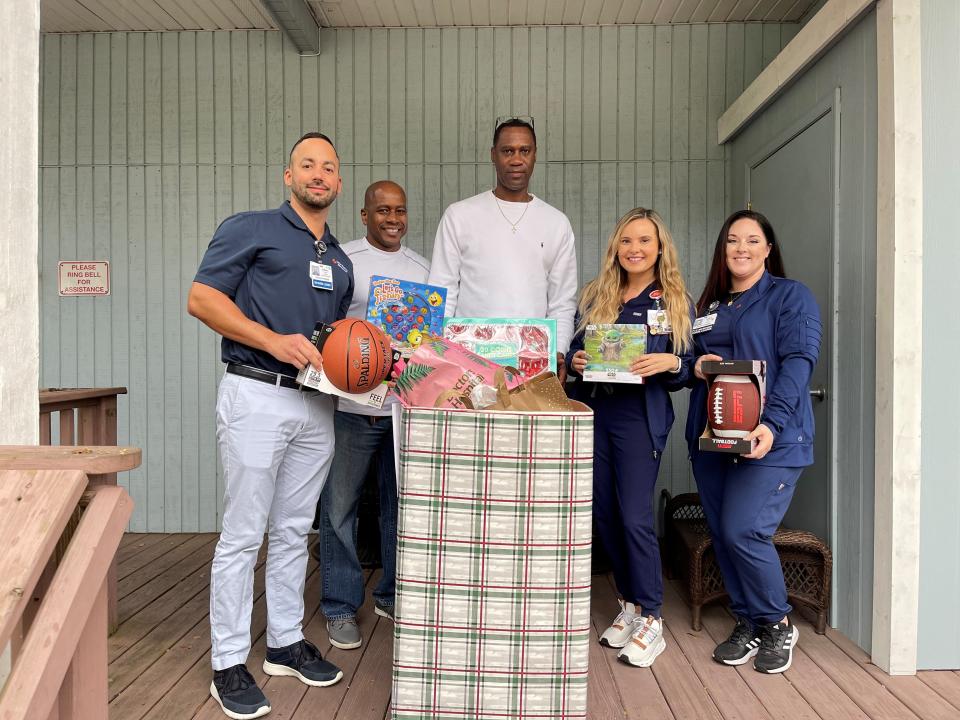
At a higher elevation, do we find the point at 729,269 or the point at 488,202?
the point at 488,202

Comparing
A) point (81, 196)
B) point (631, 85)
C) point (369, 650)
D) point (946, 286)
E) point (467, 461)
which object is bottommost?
point (369, 650)

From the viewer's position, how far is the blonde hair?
2760 millimetres

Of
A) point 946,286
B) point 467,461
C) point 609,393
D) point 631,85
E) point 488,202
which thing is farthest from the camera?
point 631,85

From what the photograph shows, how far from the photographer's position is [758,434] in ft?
8.38

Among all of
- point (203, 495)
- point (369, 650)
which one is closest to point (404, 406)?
point (369, 650)

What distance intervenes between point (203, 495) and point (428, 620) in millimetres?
3165

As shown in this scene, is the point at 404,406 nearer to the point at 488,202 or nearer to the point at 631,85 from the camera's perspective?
the point at 488,202

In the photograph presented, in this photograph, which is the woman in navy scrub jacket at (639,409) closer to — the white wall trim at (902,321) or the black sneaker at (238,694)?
the white wall trim at (902,321)

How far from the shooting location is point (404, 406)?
1.93 meters

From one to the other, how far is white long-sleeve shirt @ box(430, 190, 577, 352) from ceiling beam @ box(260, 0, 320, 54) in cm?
173

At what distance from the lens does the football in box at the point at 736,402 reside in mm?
2527

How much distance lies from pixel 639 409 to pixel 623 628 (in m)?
0.88

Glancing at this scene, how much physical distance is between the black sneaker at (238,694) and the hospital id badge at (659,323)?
1845 mm

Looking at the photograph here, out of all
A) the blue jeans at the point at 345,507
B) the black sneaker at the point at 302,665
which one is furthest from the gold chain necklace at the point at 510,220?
the black sneaker at the point at 302,665
